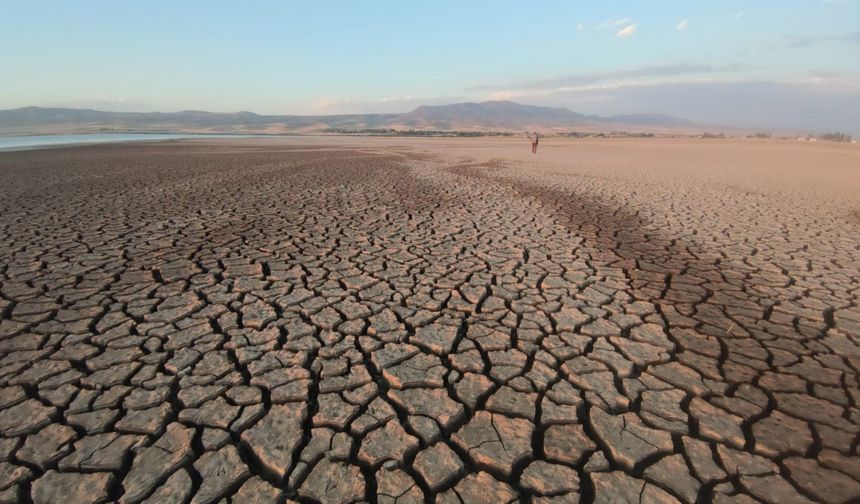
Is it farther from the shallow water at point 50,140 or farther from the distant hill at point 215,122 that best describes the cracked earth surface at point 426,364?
the distant hill at point 215,122

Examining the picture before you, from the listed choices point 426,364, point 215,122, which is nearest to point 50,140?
point 426,364

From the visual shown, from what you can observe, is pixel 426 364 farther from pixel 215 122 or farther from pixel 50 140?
pixel 215 122

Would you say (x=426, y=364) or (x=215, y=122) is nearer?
(x=426, y=364)

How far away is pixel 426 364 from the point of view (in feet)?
8.22

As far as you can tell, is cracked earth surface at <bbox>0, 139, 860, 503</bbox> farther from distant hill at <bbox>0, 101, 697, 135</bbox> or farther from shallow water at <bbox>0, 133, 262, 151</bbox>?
distant hill at <bbox>0, 101, 697, 135</bbox>

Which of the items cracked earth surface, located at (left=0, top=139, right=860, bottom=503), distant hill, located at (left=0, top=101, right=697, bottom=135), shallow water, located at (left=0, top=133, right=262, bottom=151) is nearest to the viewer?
cracked earth surface, located at (left=0, top=139, right=860, bottom=503)

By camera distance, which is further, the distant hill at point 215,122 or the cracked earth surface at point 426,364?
the distant hill at point 215,122

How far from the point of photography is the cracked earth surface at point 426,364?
5.59ft

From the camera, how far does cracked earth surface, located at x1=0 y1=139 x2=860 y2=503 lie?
1.70 m

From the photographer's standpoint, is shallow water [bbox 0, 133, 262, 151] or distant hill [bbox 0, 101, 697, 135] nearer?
shallow water [bbox 0, 133, 262, 151]

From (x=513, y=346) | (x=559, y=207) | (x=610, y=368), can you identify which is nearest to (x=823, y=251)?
(x=559, y=207)

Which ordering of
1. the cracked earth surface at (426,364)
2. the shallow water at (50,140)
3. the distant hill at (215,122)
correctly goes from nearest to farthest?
the cracked earth surface at (426,364)
the shallow water at (50,140)
the distant hill at (215,122)

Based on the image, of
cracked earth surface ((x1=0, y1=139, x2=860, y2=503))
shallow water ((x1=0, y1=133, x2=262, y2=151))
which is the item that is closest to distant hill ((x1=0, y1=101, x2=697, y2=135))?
shallow water ((x1=0, y1=133, x2=262, y2=151))

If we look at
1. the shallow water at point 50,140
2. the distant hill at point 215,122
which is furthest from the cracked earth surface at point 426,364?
the distant hill at point 215,122
